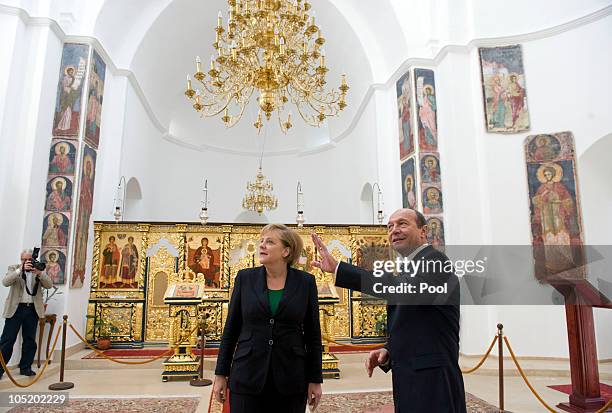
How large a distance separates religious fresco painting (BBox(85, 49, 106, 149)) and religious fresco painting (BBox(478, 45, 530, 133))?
8.66 meters

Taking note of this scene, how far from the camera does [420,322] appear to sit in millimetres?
2312

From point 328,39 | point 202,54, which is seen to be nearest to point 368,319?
point 328,39

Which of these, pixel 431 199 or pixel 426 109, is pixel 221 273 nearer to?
pixel 431 199

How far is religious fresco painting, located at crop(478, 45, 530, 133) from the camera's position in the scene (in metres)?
9.30

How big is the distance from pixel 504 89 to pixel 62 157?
9406 millimetres

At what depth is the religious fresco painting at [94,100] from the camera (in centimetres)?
933

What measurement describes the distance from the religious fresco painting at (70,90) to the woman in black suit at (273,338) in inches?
301

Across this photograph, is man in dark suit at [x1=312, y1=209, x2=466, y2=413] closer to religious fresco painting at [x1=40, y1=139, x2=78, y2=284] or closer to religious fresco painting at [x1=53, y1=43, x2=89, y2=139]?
religious fresco painting at [x1=40, y1=139, x2=78, y2=284]

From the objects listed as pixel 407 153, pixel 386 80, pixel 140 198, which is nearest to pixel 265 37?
pixel 407 153

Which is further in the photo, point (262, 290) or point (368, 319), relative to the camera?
point (368, 319)

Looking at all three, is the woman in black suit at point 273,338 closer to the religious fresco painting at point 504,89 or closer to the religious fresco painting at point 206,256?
the religious fresco painting at point 206,256

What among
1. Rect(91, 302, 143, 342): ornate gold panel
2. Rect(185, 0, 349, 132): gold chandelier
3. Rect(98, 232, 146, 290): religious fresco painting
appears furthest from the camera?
Rect(98, 232, 146, 290): religious fresco painting

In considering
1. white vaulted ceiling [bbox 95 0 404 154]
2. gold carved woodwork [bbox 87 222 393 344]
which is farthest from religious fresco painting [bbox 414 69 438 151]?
gold carved woodwork [bbox 87 222 393 344]

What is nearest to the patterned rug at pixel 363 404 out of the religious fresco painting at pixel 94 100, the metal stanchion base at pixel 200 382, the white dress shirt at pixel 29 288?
the metal stanchion base at pixel 200 382
